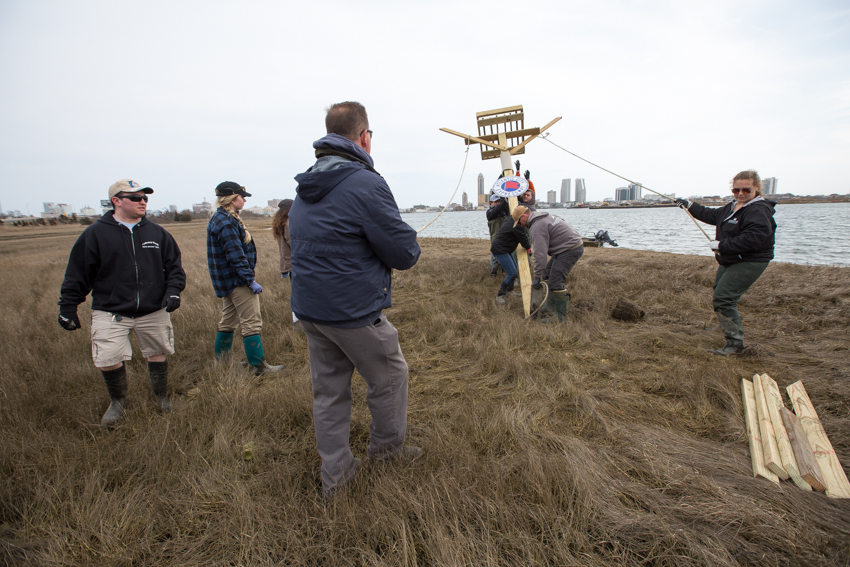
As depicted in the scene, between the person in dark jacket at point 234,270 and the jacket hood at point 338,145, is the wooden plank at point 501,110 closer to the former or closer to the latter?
the person in dark jacket at point 234,270

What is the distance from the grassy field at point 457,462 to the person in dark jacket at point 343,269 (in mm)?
459

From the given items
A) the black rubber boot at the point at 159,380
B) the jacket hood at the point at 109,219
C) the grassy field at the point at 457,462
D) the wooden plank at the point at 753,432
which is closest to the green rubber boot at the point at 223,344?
the grassy field at the point at 457,462

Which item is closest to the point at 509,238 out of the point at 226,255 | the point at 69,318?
the point at 226,255

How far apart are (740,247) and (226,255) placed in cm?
537

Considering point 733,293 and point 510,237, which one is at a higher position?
point 510,237

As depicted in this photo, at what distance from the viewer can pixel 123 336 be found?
3.04 m

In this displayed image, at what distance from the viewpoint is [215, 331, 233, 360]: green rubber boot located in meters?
4.27

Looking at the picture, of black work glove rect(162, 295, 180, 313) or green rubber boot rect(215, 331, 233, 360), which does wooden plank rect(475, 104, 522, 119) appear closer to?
green rubber boot rect(215, 331, 233, 360)

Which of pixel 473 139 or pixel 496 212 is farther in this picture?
pixel 496 212

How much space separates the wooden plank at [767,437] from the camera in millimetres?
2264

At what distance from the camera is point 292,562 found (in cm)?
172

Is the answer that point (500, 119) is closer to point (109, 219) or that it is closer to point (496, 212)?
point (496, 212)

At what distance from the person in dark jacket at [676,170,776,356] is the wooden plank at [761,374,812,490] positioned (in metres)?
0.89

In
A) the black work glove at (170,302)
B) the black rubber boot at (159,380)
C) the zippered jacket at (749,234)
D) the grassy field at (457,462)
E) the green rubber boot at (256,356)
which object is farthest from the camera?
the green rubber boot at (256,356)
